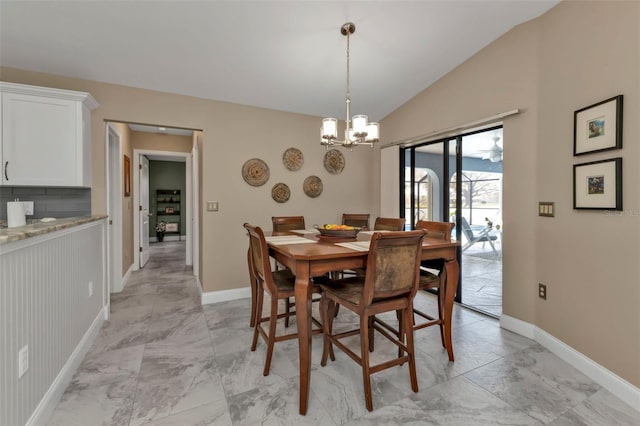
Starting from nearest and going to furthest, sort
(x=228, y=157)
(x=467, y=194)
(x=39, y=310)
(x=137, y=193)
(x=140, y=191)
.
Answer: (x=39, y=310) → (x=467, y=194) → (x=228, y=157) → (x=137, y=193) → (x=140, y=191)

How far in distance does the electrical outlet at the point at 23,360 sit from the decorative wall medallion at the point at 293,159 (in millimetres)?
2864

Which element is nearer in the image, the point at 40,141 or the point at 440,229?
the point at 40,141

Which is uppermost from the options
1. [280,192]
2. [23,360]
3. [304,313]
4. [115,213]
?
[280,192]

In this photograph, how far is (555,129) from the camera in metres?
2.25

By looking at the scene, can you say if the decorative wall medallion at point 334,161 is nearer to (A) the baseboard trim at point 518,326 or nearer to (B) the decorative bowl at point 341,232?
(B) the decorative bowl at point 341,232

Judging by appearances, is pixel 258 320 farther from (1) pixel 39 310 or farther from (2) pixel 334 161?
(2) pixel 334 161

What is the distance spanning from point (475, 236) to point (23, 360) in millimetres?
3902

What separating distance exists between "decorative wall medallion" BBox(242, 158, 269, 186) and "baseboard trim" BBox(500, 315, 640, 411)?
2.93 m

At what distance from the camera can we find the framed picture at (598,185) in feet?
5.88

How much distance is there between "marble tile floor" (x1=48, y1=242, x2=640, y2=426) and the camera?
156 cm

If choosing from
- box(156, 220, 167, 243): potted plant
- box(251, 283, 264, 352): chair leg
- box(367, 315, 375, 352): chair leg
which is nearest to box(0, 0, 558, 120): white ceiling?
box(251, 283, 264, 352): chair leg

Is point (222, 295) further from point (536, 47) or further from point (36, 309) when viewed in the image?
point (536, 47)

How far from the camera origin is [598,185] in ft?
6.25

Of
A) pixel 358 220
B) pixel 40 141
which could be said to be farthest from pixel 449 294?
pixel 40 141
